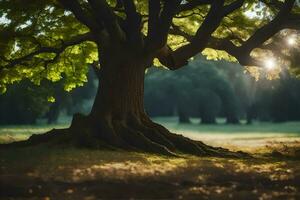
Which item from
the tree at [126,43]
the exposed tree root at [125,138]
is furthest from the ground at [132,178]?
the tree at [126,43]

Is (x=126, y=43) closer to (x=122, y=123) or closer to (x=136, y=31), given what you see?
(x=136, y=31)

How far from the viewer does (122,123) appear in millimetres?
19891

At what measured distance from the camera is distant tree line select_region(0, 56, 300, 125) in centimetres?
6291

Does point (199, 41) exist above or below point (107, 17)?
below

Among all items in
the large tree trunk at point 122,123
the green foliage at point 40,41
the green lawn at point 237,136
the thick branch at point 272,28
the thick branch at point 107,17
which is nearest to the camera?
the thick branch at point 107,17

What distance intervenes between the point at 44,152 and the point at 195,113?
5744 centimetres

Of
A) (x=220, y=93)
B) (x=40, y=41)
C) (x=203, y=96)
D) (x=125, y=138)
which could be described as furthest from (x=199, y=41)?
(x=220, y=93)

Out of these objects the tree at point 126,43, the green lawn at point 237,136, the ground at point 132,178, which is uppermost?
the tree at point 126,43

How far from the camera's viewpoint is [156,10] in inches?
720

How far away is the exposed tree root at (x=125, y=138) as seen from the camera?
61.7 ft

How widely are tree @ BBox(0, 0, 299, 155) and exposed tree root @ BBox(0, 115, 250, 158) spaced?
0.04m

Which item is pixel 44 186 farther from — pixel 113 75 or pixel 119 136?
pixel 113 75

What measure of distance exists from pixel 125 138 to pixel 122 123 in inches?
25.5

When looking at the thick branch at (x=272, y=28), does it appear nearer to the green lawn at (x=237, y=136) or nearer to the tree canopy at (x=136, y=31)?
the tree canopy at (x=136, y=31)
